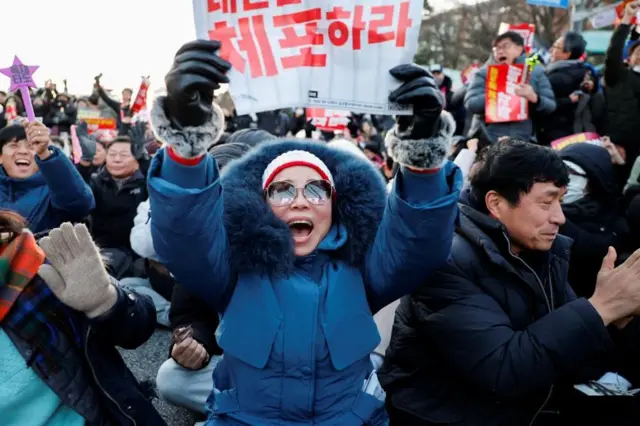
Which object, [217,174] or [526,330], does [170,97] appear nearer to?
[217,174]

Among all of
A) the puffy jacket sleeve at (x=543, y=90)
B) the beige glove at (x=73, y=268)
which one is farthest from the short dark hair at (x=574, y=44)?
the beige glove at (x=73, y=268)

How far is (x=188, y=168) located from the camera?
1.64m

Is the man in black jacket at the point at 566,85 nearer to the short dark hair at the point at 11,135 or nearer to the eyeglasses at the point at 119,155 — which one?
the eyeglasses at the point at 119,155

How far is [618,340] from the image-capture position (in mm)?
2502

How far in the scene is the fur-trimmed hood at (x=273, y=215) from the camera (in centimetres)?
189

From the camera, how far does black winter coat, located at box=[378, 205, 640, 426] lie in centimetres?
204

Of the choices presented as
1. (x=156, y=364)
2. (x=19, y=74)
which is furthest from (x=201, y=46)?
(x=156, y=364)

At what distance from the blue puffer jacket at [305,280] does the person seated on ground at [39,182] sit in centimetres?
194

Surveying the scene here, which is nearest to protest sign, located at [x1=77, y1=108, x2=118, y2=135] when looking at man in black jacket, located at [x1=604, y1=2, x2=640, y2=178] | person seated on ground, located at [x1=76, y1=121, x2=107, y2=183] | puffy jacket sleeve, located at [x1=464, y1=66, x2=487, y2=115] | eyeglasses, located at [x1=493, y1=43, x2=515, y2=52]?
person seated on ground, located at [x1=76, y1=121, x2=107, y2=183]

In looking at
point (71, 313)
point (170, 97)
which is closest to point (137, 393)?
point (71, 313)

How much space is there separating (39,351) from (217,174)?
771 millimetres

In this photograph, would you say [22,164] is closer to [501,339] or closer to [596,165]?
[501,339]

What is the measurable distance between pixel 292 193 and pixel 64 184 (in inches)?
84.7

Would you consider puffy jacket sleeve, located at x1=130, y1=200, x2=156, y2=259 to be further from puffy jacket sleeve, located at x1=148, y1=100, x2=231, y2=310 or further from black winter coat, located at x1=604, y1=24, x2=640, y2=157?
black winter coat, located at x1=604, y1=24, x2=640, y2=157
